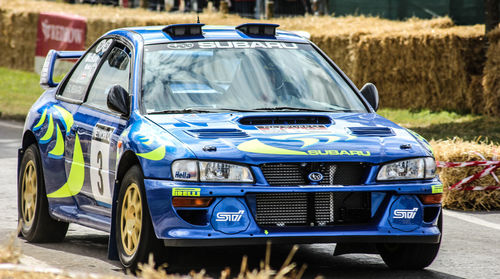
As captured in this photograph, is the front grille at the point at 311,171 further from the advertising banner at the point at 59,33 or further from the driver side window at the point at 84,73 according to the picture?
the advertising banner at the point at 59,33

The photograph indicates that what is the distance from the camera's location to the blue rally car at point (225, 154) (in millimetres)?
6266

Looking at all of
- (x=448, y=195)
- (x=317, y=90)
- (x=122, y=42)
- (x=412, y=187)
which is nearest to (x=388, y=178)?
(x=412, y=187)

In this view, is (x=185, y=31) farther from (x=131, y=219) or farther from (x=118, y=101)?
(x=131, y=219)

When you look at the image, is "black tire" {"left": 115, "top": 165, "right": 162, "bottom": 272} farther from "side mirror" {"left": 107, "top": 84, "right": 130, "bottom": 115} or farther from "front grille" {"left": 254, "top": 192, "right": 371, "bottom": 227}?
"front grille" {"left": 254, "top": 192, "right": 371, "bottom": 227}

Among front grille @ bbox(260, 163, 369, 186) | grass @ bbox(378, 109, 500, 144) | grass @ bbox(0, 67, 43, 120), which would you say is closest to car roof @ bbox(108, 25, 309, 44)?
front grille @ bbox(260, 163, 369, 186)

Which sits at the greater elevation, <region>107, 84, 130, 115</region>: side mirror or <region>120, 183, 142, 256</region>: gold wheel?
<region>107, 84, 130, 115</region>: side mirror

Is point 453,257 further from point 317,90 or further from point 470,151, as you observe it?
point 470,151

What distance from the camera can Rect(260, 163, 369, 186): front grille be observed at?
6.33 m

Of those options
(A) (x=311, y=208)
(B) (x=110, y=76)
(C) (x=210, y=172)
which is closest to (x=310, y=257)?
(A) (x=311, y=208)

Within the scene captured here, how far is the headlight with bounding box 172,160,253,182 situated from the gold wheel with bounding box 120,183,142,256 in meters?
0.39

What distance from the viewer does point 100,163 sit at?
7363 mm

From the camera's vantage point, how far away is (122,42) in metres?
7.89

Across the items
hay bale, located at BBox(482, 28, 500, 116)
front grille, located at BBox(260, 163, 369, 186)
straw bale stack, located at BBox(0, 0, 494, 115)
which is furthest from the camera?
straw bale stack, located at BBox(0, 0, 494, 115)

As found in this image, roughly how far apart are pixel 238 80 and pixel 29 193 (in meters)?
2.14
